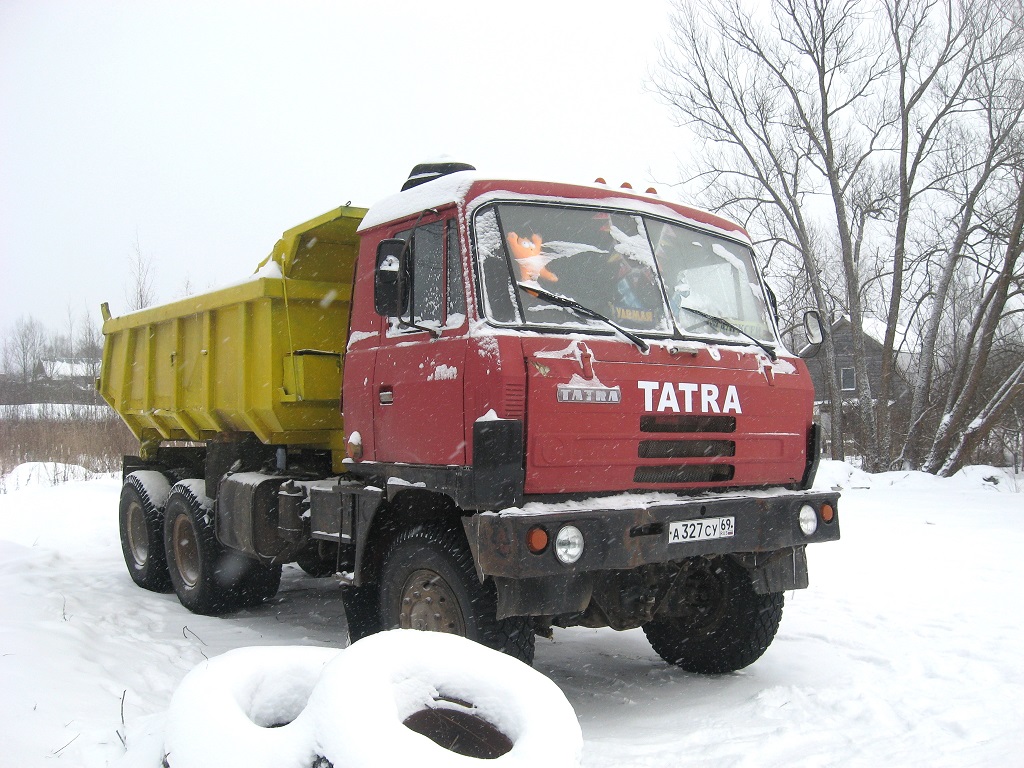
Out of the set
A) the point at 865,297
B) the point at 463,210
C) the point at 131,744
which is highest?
the point at 865,297

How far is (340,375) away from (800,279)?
19.5m

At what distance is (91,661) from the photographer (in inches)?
189

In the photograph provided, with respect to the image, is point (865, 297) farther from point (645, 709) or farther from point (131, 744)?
point (131, 744)

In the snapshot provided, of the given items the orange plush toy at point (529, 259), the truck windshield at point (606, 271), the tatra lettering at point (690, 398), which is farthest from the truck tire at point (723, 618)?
the orange plush toy at point (529, 259)

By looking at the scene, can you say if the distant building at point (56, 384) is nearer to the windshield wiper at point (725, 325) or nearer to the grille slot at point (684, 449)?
the windshield wiper at point (725, 325)

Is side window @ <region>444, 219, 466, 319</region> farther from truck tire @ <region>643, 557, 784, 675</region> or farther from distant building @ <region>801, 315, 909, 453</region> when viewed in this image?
distant building @ <region>801, 315, 909, 453</region>

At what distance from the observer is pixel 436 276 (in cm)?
455

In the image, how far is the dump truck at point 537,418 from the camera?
157 inches

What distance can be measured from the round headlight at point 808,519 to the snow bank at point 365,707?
2.38 meters

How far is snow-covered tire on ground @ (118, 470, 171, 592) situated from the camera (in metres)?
7.71

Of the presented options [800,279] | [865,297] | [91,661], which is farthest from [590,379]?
[865,297]

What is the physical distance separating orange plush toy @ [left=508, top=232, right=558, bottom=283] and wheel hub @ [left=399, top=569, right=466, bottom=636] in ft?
5.19

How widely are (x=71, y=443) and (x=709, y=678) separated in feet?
59.0

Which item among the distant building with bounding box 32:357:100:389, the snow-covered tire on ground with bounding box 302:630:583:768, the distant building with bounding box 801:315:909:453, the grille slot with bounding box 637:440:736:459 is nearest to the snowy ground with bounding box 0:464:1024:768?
the snow-covered tire on ground with bounding box 302:630:583:768
